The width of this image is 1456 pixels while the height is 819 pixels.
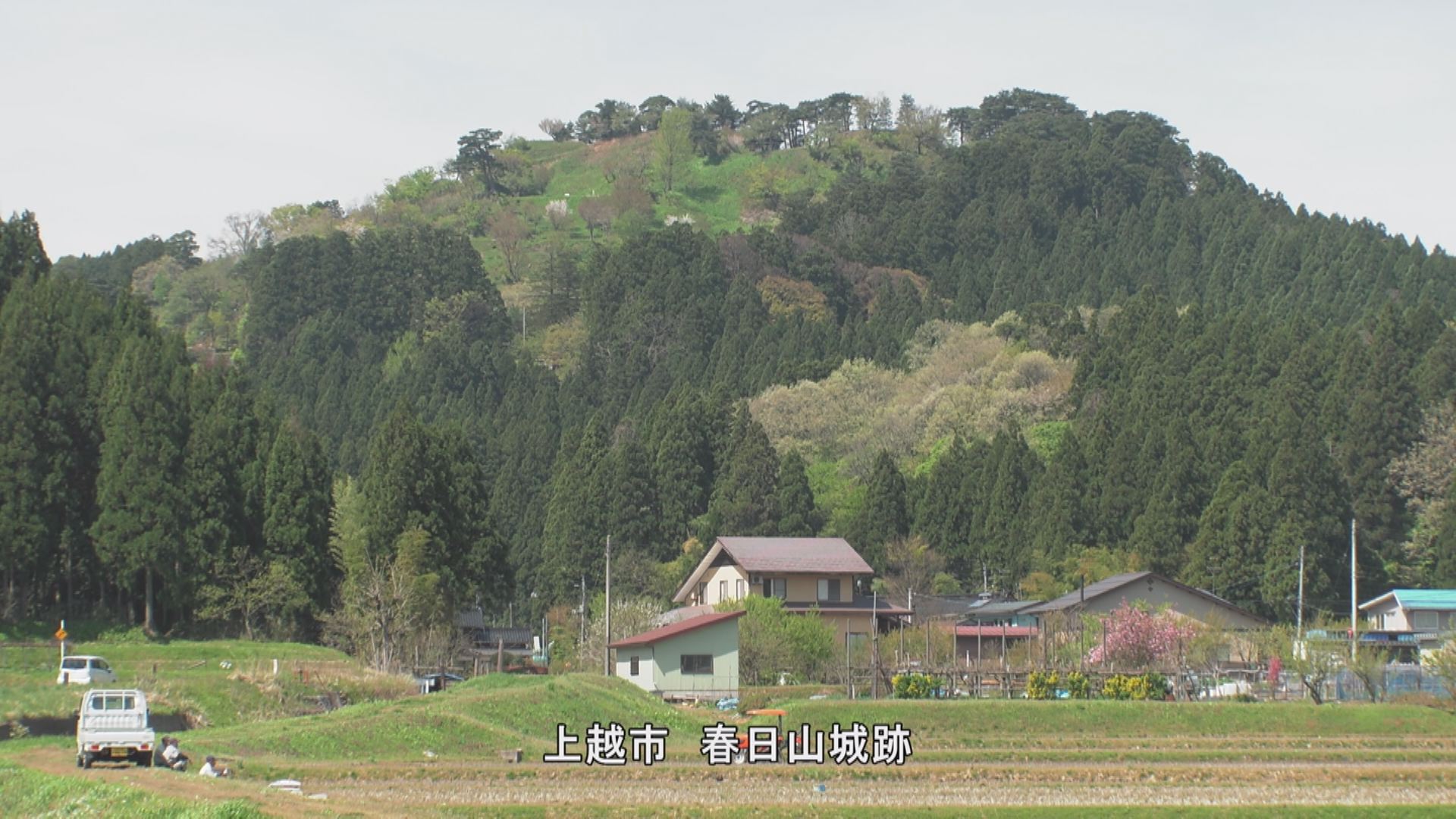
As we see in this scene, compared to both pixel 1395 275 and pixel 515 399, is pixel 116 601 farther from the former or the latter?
pixel 1395 275

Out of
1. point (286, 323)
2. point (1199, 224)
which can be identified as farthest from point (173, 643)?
point (1199, 224)

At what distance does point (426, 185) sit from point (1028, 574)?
352 feet

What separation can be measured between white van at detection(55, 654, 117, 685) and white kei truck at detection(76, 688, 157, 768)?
10.4 m

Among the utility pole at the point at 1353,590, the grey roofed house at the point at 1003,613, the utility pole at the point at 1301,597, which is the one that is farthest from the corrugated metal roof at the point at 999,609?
the utility pole at the point at 1353,590

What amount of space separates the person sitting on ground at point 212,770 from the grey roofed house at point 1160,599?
36.3 meters

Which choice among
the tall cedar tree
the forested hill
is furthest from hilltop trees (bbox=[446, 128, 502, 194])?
the tall cedar tree

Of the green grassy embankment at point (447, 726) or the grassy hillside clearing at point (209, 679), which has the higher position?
the grassy hillside clearing at point (209, 679)

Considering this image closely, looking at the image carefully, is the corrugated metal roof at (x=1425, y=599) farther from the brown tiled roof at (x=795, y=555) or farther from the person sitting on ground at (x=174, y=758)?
the person sitting on ground at (x=174, y=758)

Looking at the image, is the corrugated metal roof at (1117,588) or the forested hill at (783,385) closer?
the forested hill at (783,385)

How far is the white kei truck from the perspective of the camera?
75.2ft

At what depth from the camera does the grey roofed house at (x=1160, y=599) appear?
2217 inches

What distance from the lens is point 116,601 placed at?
48062 millimetres

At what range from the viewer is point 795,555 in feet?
195

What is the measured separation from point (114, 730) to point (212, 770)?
62.9 inches
